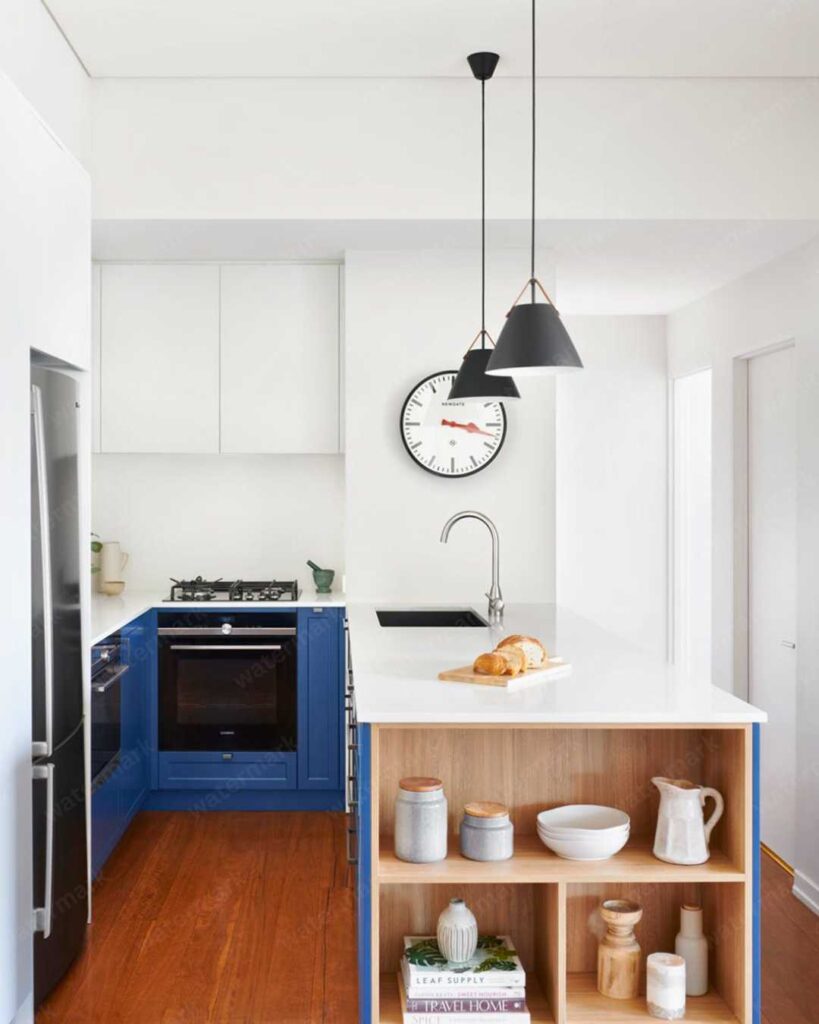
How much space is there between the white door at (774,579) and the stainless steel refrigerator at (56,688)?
9.08 ft

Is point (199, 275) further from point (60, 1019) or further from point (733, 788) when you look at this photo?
point (733, 788)

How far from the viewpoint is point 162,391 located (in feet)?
16.0

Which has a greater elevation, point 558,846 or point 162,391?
point 162,391

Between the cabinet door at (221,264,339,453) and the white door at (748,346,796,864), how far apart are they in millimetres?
1897

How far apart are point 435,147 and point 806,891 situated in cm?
308

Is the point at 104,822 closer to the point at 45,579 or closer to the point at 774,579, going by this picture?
the point at 45,579

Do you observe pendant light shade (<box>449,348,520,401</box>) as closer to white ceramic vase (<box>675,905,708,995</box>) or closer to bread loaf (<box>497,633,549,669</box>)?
bread loaf (<box>497,633,549,669</box>)

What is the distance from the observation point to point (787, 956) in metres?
3.34

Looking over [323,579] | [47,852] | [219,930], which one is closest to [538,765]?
[47,852]

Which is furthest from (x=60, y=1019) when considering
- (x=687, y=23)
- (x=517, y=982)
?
(x=687, y=23)

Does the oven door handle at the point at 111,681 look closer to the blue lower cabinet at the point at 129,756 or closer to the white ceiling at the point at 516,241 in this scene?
the blue lower cabinet at the point at 129,756

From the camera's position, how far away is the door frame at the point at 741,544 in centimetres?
A: 490

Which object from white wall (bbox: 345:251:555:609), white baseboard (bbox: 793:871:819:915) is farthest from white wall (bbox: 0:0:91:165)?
white baseboard (bbox: 793:871:819:915)

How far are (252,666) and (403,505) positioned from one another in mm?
958
